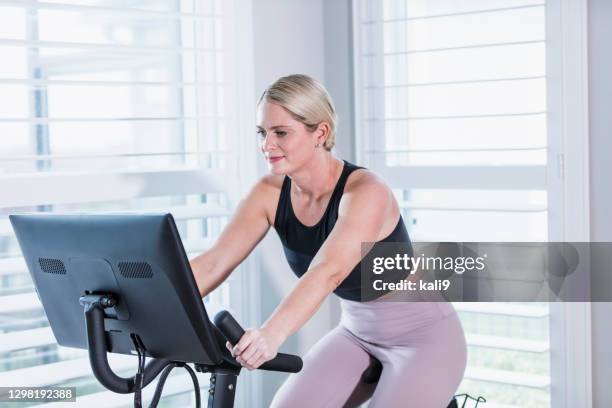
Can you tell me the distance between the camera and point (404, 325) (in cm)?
248

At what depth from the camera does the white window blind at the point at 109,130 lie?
8.71 feet

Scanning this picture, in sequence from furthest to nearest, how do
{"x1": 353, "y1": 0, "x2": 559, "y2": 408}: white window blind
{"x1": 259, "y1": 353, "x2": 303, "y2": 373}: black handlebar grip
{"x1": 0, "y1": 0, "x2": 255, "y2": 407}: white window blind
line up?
{"x1": 353, "y1": 0, "x2": 559, "y2": 408}: white window blind < {"x1": 0, "y1": 0, "x2": 255, "y2": 407}: white window blind < {"x1": 259, "y1": 353, "x2": 303, "y2": 373}: black handlebar grip

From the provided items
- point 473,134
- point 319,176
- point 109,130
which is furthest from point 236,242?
point 473,134

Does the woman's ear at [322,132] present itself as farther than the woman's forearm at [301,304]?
Yes

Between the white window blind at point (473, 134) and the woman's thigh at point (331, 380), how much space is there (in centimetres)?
80

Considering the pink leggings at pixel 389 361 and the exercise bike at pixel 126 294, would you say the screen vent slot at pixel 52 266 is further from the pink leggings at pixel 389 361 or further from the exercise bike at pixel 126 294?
the pink leggings at pixel 389 361

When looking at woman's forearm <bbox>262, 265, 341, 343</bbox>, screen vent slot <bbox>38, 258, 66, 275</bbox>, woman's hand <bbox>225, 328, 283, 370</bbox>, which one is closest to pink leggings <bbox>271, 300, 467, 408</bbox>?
woman's forearm <bbox>262, 265, 341, 343</bbox>

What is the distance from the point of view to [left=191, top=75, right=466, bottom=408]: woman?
2332 mm

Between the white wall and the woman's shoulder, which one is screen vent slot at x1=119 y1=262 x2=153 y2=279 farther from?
the white wall

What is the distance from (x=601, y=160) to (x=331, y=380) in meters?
1.19

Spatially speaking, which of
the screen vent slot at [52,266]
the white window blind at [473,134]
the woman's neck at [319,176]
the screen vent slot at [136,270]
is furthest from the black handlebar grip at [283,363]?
the white window blind at [473,134]

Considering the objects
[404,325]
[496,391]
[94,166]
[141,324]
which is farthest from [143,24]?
[496,391]

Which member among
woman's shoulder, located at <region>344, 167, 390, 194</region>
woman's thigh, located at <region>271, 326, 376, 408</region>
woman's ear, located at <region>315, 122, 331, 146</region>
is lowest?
woman's thigh, located at <region>271, 326, 376, 408</region>

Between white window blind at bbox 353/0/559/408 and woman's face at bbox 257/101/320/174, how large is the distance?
1.03 meters
